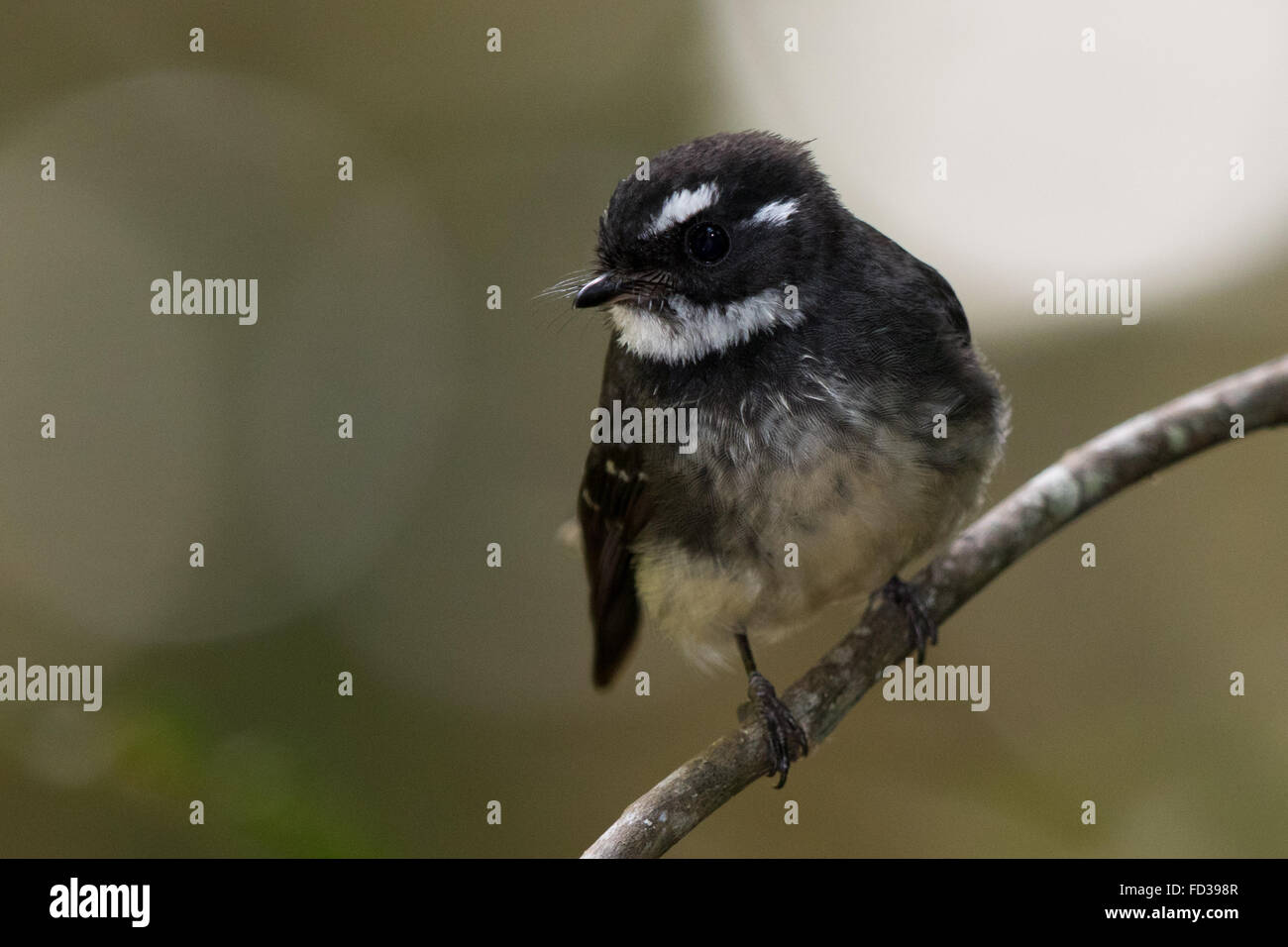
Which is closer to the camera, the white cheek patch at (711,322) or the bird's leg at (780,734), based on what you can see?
the bird's leg at (780,734)

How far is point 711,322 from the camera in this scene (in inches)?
132

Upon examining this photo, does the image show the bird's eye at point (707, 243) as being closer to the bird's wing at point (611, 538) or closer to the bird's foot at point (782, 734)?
the bird's wing at point (611, 538)

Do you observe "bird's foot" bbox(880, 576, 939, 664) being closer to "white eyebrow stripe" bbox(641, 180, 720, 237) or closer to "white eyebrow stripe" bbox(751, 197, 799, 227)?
"white eyebrow stripe" bbox(751, 197, 799, 227)

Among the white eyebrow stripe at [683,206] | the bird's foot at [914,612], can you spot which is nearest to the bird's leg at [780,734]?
the bird's foot at [914,612]

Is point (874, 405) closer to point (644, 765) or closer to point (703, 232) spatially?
point (703, 232)

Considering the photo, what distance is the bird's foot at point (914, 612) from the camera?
144 inches

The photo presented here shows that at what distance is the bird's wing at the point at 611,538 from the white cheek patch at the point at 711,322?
40 centimetres

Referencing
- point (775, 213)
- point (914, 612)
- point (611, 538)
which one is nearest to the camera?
point (775, 213)

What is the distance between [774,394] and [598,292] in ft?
2.04

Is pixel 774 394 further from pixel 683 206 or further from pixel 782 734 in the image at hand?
pixel 782 734
